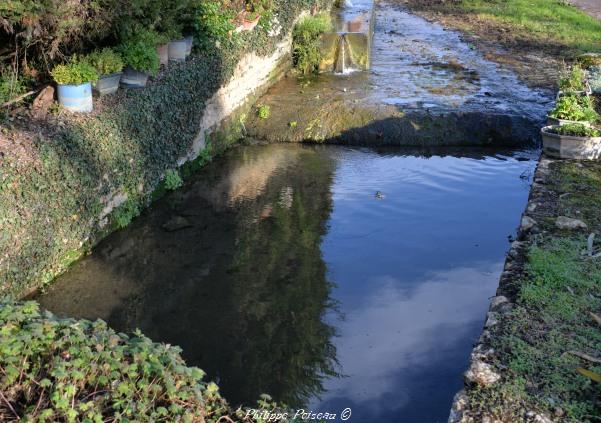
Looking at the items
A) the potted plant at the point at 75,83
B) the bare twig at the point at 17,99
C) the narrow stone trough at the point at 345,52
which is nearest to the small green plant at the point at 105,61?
the potted plant at the point at 75,83

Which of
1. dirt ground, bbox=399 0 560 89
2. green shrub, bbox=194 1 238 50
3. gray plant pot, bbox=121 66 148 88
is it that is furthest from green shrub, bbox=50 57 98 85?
dirt ground, bbox=399 0 560 89

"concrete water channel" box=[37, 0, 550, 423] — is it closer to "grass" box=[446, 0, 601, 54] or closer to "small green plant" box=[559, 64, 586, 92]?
"small green plant" box=[559, 64, 586, 92]

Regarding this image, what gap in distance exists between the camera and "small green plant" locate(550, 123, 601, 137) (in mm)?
10406

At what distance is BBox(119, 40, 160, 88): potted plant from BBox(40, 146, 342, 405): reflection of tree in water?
1736 mm

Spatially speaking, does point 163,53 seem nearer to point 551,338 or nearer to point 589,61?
point 551,338

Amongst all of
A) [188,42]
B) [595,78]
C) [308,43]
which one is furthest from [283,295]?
[308,43]

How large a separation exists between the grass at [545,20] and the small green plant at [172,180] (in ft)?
41.8

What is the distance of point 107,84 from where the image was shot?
9.53 m

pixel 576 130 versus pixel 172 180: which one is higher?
pixel 576 130

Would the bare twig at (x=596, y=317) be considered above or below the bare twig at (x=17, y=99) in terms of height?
below

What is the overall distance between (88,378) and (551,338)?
360cm

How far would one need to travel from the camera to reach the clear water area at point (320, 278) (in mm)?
6512

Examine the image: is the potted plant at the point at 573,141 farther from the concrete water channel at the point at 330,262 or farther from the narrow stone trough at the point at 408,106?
the narrow stone trough at the point at 408,106

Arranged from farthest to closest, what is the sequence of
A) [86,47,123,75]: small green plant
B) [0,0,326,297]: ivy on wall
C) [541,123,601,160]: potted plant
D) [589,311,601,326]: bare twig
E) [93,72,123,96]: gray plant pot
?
[541,123,601,160]: potted plant → [93,72,123,96]: gray plant pot → [86,47,123,75]: small green plant → [0,0,326,297]: ivy on wall → [589,311,601,326]: bare twig
